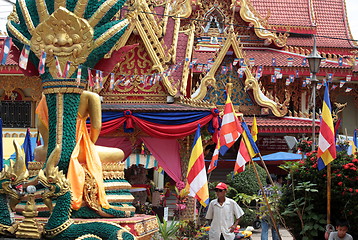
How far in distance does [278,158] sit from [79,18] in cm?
1182

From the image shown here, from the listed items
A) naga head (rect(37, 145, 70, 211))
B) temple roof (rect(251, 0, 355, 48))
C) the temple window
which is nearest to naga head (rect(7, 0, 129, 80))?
naga head (rect(37, 145, 70, 211))

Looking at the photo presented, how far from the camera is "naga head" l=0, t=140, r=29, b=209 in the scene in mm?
8242

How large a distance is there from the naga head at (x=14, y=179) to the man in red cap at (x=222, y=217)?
3234mm

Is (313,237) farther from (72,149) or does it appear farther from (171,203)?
(171,203)

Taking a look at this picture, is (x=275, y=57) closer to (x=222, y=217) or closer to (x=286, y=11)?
(x=286, y=11)

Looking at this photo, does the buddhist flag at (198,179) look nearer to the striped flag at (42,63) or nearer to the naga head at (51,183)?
the striped flag at (42,63)

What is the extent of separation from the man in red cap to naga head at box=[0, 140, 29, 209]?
3234 mm

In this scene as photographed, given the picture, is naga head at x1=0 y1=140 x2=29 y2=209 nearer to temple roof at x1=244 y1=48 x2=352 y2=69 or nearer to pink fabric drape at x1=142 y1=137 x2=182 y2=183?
pink fabric drape at x1=142 y1=137 x2=182 y2=183

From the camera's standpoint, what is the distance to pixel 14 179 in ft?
27.1

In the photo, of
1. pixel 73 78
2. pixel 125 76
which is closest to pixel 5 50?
pixel 73 78

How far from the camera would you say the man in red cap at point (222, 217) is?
1059 cm

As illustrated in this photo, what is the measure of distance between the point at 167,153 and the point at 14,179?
8554mm

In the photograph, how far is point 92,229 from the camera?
8195 millimetres

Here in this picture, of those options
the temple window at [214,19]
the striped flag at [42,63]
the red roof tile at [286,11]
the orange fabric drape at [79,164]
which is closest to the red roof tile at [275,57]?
the temple window at [214,19]
